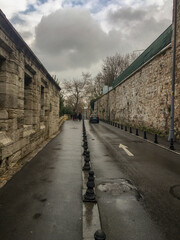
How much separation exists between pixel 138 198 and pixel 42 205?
216cm

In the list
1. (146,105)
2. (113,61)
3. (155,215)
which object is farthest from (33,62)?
(113,61)

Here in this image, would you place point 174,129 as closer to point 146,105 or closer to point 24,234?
point 146,105

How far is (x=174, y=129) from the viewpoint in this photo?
44.2 feet

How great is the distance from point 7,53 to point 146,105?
1629 cm

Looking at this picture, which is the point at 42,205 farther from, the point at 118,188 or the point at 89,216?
the point at 118,188

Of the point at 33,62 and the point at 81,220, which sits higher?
the point at 33,62

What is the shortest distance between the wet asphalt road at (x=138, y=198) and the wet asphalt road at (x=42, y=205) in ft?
1.95

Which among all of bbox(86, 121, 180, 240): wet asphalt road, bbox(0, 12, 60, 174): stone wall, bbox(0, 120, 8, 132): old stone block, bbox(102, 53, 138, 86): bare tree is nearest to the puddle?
bbox(86, 121, 180, 240): wet asphalt road

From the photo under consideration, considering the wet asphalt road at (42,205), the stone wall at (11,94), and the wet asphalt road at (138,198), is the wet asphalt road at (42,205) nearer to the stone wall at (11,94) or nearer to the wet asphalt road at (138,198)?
the wet asphalt road at (138,198)

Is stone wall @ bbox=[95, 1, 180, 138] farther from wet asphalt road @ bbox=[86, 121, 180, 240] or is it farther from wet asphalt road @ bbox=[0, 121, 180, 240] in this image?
wet asphalt road @ bbox=[0, 121, 180, 240]

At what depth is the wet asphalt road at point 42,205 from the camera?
2928 millimetres

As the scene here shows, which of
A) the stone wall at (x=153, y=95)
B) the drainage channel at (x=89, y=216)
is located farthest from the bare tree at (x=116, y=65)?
the drainage channel at (x=89, y=216)

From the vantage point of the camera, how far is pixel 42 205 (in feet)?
12.4

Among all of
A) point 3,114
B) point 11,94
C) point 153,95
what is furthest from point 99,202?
point 153,95
